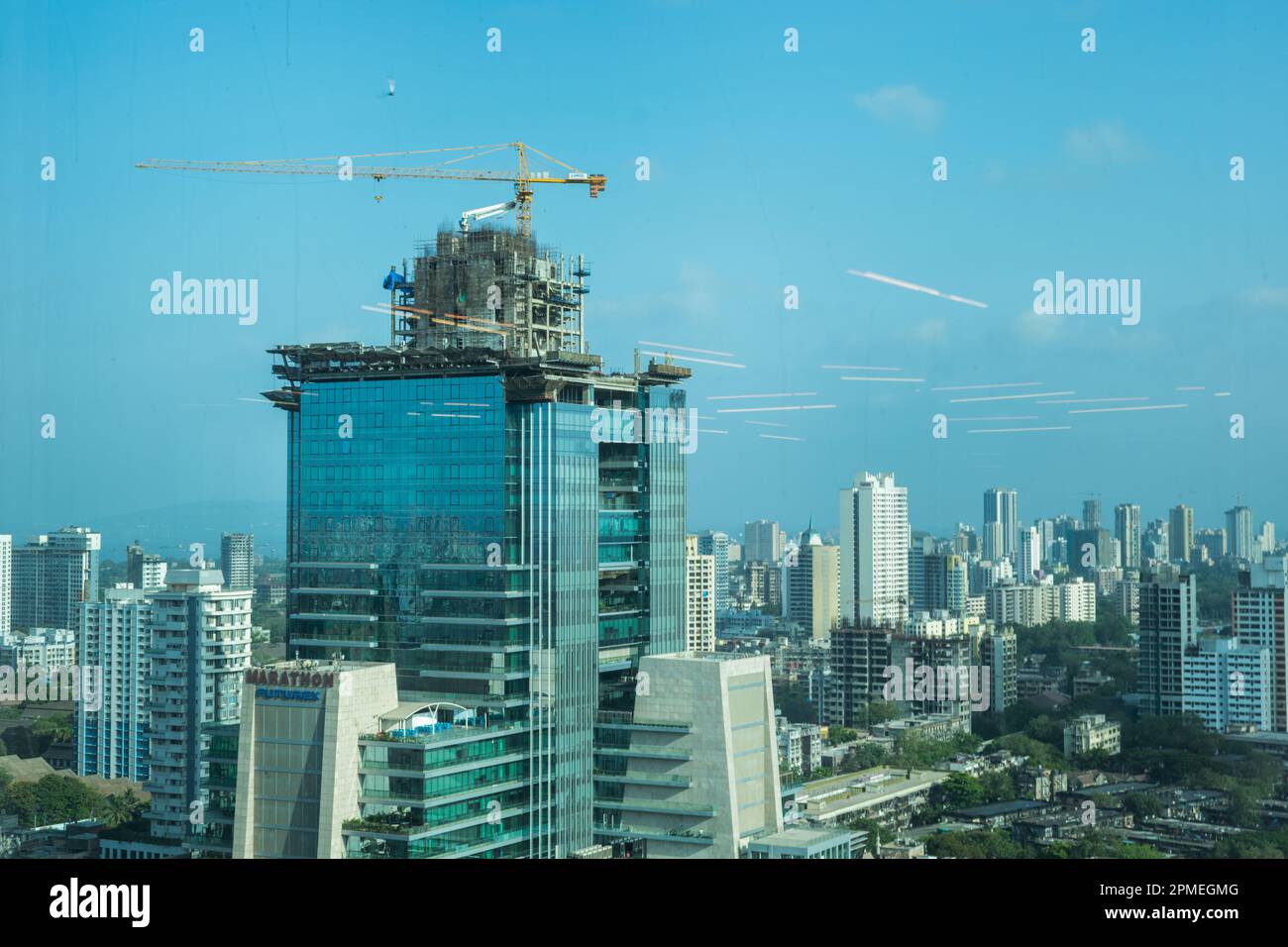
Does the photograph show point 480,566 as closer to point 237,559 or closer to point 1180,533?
point 237,559

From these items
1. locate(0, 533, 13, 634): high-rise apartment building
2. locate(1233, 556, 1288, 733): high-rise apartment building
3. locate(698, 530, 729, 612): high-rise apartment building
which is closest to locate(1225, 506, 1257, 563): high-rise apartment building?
locate(1233, 556, 1288, 733): high-rise apartment building

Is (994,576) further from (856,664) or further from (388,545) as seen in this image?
(388,545)

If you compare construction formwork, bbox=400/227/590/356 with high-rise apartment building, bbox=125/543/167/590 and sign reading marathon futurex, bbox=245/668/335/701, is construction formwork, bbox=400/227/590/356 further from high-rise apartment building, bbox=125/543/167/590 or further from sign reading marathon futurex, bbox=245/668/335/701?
high-rise apartment building, bbox=125/543/167/590

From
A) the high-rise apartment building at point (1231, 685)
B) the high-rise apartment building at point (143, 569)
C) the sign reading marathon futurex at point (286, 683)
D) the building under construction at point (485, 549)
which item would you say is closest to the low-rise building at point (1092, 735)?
the high-rise apartment building at point (1231, 685)

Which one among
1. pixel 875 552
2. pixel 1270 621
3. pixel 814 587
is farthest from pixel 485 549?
pixel 814 587

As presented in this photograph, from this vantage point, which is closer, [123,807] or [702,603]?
[123,807]

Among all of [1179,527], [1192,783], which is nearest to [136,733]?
[1192,783]

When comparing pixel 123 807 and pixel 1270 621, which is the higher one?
pixel 1270 621
